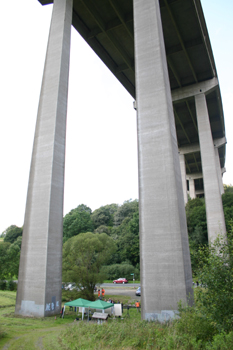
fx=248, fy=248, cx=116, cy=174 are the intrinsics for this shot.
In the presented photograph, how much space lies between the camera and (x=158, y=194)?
13258 mm

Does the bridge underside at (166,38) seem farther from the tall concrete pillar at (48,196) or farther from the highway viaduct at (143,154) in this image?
the tall concrete pillar at (48,196)

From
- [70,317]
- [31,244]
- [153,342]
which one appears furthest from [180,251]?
[31,244]

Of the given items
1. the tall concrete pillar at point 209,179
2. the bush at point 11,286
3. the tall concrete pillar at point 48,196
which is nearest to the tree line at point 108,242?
the bush at point 11,286

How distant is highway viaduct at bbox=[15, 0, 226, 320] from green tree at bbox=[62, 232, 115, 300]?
4.65 meters

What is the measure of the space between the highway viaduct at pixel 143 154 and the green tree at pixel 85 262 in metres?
4.65

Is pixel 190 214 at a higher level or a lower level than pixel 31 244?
higher

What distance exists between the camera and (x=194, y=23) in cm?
2384

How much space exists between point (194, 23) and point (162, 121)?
15.8 meters

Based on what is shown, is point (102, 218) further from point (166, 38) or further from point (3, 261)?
point (166, 38)

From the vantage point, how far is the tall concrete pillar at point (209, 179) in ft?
85.4

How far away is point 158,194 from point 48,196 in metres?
7.24

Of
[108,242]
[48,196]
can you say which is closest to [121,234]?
[108,242]

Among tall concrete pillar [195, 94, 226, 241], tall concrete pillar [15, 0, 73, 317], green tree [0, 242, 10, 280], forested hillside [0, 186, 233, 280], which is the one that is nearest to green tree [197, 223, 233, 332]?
tall concrete pillar [15, 0, 73, 317]

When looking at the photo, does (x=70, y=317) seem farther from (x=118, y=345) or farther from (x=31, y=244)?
(x=118, y=345)
